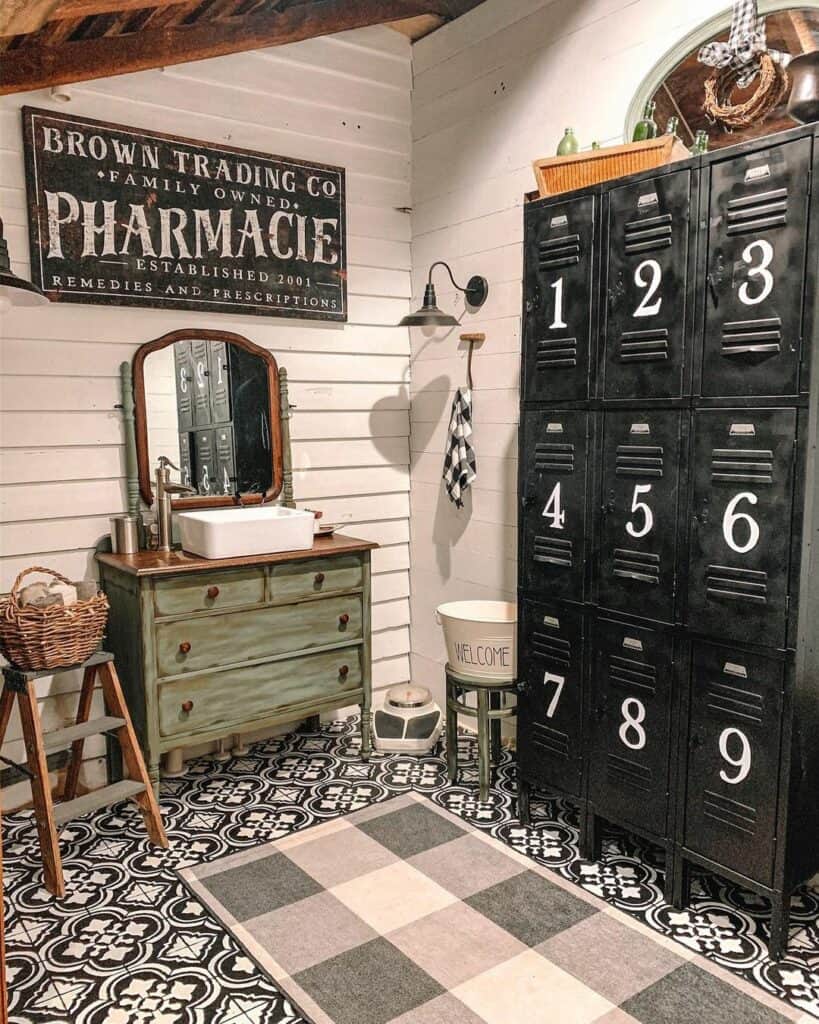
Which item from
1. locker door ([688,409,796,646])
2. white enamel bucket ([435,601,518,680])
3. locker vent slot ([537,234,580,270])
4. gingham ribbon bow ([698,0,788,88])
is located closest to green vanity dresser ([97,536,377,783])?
white enamel bucket ([435,601,518,680])

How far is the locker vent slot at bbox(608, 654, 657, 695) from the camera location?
2.44 metres

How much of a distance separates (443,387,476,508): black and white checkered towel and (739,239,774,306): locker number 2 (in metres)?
1.56

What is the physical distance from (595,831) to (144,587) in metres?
1.69

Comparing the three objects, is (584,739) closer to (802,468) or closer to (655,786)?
(655,786)

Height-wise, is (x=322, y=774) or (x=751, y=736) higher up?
(x=751, y=736)

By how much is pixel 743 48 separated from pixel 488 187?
4.25ft

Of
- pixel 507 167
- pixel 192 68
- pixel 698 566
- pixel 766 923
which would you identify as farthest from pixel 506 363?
pixel 766 923

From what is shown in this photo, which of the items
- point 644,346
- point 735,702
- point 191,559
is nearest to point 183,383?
point 191,559

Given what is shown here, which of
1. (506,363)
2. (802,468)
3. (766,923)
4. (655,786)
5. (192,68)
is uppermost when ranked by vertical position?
(192,68)

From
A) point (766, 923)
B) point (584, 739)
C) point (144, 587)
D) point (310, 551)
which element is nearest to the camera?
point (766, 923)

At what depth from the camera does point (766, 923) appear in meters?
2.35

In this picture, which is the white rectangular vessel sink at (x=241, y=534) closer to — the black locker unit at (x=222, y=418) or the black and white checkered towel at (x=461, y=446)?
the black locker unit at (x=222, y=418)

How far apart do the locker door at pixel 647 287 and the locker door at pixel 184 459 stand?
1688 millimetres

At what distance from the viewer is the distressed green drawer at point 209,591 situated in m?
2.90
